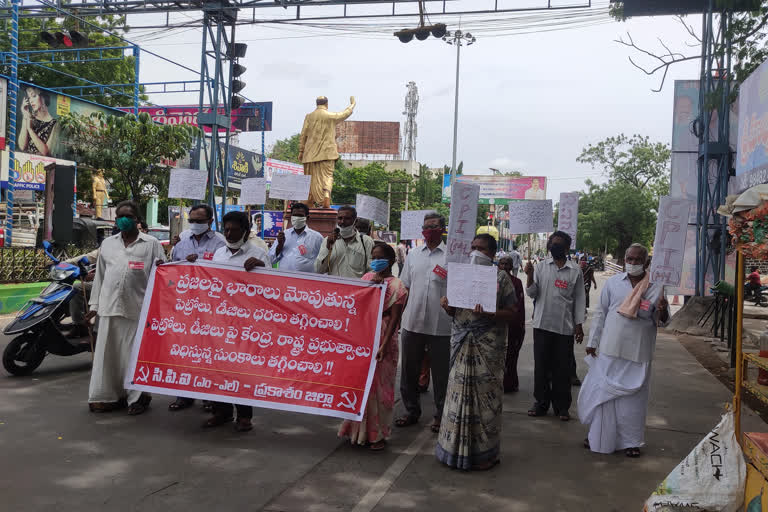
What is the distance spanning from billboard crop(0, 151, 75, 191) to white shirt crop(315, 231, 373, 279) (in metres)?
17.5

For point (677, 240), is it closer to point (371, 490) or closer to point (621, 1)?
point (371, 490)

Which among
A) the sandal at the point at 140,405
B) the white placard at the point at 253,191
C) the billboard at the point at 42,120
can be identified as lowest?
the sandal at the point at 140,405

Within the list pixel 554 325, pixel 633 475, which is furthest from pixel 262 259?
pixel 633 475

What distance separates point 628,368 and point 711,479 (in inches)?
64.6

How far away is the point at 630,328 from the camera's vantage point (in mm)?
4953

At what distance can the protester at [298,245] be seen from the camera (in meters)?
7.14

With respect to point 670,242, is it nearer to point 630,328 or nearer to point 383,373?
point 630,328

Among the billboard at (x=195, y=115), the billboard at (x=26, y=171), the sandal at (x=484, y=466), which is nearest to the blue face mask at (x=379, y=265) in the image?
the sandal at (x=484, y=466)

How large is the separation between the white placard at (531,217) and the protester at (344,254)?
1448 mm

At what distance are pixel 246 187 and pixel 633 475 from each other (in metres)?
6.07

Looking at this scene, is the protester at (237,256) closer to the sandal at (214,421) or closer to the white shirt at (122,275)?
the sandal at (214,421)

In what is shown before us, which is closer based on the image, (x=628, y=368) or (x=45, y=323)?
(x=628, y=368)

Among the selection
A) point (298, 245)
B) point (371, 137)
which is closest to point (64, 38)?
point (298, 245)

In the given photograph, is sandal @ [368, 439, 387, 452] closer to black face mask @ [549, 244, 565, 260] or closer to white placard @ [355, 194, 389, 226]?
black face mask @ [549, 244, 565, 260]
